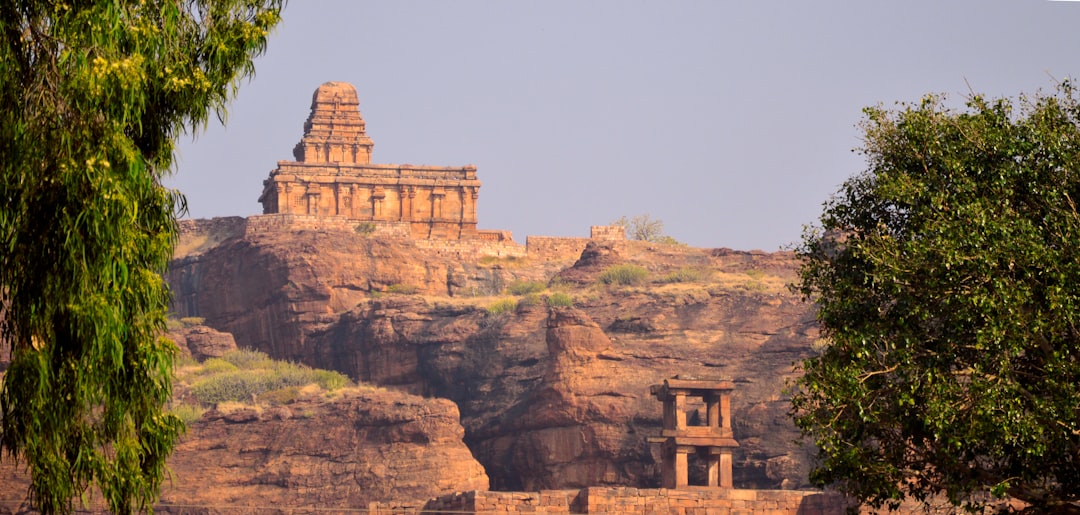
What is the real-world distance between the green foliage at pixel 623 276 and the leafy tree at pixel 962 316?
2548 inches

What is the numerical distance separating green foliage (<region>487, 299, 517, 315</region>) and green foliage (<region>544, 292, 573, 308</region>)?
1741mm

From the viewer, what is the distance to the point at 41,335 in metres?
20.1

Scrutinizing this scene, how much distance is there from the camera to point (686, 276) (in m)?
96.8

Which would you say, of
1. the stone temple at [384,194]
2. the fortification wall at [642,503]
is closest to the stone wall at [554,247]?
the stone temple at [384,194]

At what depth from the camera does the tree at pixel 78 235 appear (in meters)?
19.7

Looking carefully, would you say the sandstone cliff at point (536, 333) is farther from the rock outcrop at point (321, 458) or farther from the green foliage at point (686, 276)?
the rock outcrop at point (321, 458)

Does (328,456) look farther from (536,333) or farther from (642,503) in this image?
(642,503)

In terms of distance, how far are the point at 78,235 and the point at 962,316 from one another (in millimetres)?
13003

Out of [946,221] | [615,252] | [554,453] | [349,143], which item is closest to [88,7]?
[946,221]

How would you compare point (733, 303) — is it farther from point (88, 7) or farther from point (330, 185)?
point (88, 7)

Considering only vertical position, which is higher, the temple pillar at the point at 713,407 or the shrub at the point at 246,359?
the shrub at the point at 246,359

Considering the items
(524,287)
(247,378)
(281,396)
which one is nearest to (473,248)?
(524,287)

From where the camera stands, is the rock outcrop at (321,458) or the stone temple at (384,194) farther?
the stone temple at (384,194)

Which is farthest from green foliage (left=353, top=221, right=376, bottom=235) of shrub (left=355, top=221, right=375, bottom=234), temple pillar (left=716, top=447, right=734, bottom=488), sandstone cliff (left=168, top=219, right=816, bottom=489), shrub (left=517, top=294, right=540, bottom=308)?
temple pillar (left=716, top=447, right=734, bottom=488)
